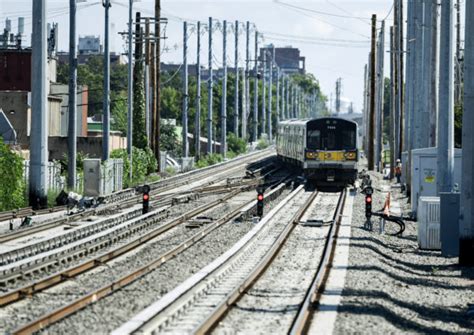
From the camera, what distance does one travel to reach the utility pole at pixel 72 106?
1591 inches

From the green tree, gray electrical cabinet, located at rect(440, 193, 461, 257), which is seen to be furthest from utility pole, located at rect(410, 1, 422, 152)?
the green tree

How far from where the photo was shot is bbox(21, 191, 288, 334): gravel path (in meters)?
14.8

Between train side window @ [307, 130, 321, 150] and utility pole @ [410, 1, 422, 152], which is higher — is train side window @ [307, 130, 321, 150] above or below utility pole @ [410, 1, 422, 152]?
below

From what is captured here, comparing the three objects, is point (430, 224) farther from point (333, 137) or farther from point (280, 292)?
point (333, 137)

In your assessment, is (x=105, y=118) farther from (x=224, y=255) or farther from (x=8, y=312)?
(x=8, y=312)

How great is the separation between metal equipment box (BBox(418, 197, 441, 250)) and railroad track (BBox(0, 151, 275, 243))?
931cm

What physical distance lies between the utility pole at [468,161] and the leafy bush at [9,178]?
15371mm

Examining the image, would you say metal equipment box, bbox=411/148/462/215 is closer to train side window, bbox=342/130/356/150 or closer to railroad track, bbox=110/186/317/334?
railroad track, bbox=110/186/317/334

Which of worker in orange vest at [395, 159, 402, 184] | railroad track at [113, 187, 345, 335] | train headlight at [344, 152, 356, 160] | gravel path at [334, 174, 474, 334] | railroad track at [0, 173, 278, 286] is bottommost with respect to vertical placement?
gravel path at [334, 174, 474, 334]

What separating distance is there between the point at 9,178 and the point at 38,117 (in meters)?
2.37

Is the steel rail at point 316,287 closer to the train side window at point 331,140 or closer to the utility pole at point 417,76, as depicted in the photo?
the utility pole at point 417,76

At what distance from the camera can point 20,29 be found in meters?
92.4

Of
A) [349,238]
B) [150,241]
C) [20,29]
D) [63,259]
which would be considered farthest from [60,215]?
[20,29]

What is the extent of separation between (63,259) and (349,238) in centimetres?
890
